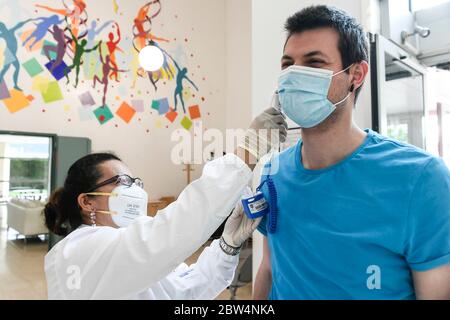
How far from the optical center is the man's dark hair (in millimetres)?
1026

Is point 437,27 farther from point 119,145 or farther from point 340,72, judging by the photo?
point 119,145

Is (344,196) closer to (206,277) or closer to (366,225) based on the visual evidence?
(366,225)

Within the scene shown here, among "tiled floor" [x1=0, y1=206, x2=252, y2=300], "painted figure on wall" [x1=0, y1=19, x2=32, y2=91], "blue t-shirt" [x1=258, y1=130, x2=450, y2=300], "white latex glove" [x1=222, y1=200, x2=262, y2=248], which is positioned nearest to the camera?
"blue t-shirt" [x1=258, y1=130, x2=450, y2=300]

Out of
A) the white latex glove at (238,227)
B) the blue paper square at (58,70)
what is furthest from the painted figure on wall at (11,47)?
the white latex glove at (238,227)

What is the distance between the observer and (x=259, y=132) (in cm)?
102

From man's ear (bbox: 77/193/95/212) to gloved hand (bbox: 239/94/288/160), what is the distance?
642mm

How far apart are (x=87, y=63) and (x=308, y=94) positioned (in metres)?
4.26

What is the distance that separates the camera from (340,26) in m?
1.03

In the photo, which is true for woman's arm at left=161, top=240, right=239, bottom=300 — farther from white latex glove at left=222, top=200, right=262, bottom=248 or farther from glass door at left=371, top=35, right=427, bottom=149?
glass door at left=371, top=35, right=427, bottom=149

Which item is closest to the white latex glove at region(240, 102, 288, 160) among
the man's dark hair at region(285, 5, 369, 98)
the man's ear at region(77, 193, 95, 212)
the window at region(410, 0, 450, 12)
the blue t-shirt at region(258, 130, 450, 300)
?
the blue t-shirt at region(258, 130, 450, 300)

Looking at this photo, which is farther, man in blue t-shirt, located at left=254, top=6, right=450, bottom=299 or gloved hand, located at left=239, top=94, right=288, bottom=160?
gloved hand, located at left=239, top=94, right=288, bottom=160

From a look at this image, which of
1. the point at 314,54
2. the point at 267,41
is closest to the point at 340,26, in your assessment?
the point at 314,54

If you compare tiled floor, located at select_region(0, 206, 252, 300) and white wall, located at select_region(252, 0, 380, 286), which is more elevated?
white wall, located at select_region(252, 0, 380, 286)

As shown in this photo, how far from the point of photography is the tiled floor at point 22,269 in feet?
10.7
